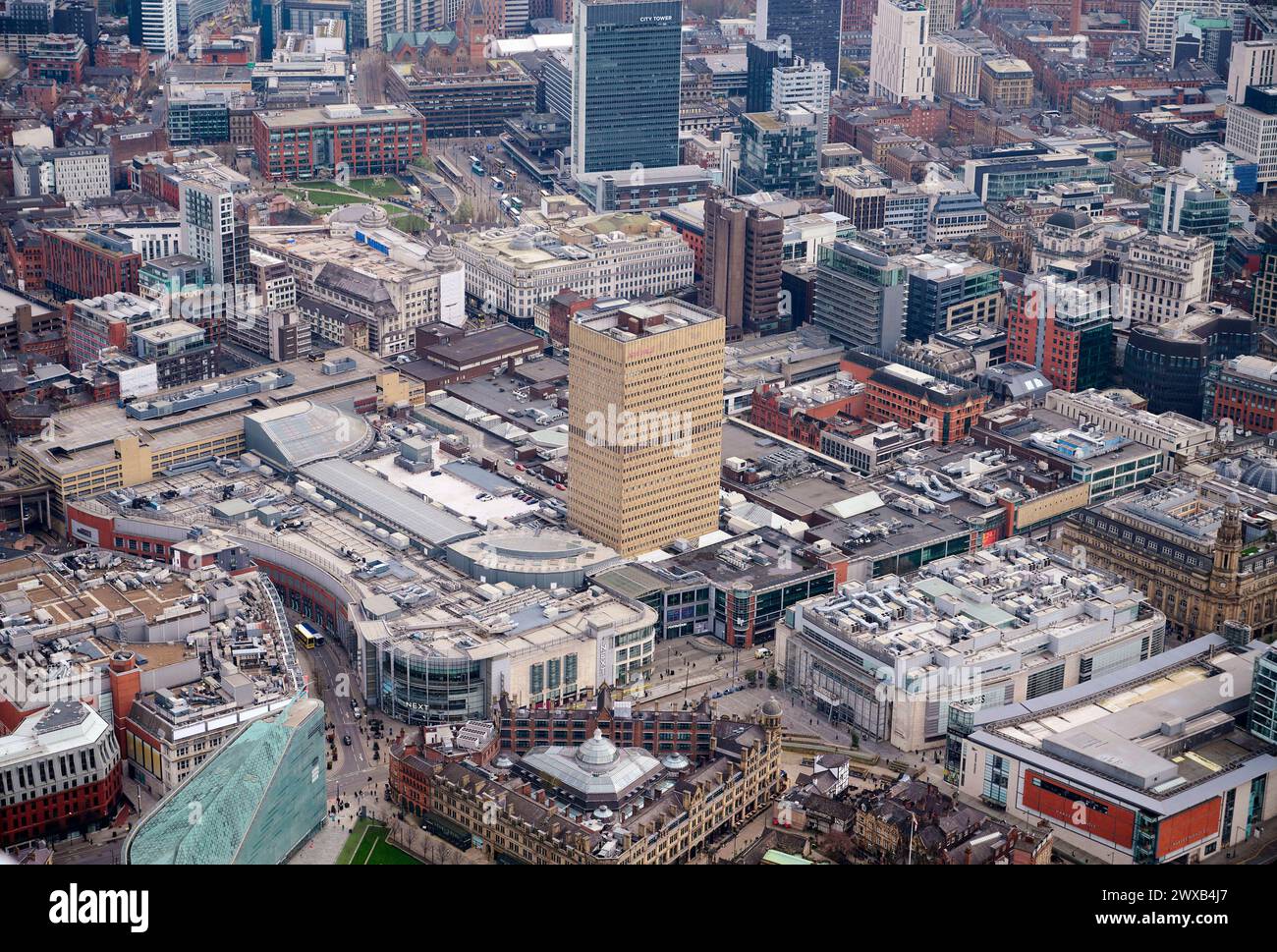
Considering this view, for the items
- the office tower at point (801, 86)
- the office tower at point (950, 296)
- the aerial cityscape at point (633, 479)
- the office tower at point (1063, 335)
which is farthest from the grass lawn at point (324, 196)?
the office tower at point (1063, 335)

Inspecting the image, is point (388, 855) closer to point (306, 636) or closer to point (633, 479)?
point (306, 636)

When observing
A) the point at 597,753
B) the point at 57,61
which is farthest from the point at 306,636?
the point at 57,61

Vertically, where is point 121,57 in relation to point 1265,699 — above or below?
above

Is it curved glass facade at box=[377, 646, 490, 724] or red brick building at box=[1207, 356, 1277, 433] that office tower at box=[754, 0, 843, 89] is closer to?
red brick building at box=[1207, 356, 1277, 433]

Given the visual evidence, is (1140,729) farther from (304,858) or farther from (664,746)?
(304,858)
